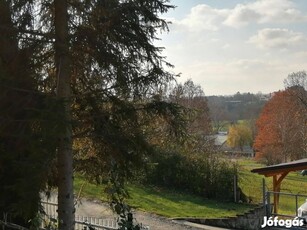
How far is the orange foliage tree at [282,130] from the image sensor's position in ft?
145

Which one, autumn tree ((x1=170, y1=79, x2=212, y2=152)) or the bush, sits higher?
autumn tree ((x1=170, y1=79, x2=212, y2=152))

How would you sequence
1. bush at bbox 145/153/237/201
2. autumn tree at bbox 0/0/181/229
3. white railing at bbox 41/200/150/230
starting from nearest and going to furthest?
autumn tree at bbox 0/0/181/229, white railing at bbox 41/200/150/230, bush at bbox 145/153/237/201

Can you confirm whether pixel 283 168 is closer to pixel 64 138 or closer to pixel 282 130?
pixel 64 138

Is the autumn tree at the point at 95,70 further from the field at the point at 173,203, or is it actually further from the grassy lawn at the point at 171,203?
the grassy lawn at the point at 171,203

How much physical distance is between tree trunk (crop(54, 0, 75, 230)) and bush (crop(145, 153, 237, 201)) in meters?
13.2

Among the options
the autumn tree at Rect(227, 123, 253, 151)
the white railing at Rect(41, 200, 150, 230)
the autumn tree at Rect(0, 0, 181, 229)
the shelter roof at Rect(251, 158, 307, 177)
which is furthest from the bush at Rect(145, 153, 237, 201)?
the autumn tree at Rect(227, 123, 253, 151)

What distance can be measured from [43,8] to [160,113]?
7.84ft

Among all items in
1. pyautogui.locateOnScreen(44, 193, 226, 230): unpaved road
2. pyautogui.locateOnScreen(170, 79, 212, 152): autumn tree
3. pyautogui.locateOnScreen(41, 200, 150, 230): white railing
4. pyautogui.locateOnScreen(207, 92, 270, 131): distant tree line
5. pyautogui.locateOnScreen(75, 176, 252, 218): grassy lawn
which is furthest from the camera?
pyautogui.locateOnScreen(207, 92, 270, 131): distant tree line

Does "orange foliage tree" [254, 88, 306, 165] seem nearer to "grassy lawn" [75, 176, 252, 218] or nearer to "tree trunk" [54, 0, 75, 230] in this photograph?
"grassy lawn" [75, 176, 252, 218]

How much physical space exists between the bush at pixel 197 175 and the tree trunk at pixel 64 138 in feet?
43.2

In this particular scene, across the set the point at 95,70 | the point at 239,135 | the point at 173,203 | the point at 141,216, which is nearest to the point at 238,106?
the point at 239,135

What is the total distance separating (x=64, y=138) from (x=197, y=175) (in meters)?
15.1

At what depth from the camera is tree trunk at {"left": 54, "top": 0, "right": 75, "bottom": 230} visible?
6148 mm

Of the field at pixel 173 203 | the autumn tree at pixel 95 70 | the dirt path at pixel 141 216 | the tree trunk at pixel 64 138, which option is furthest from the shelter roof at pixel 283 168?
the tree trunk at pixel 64 138
